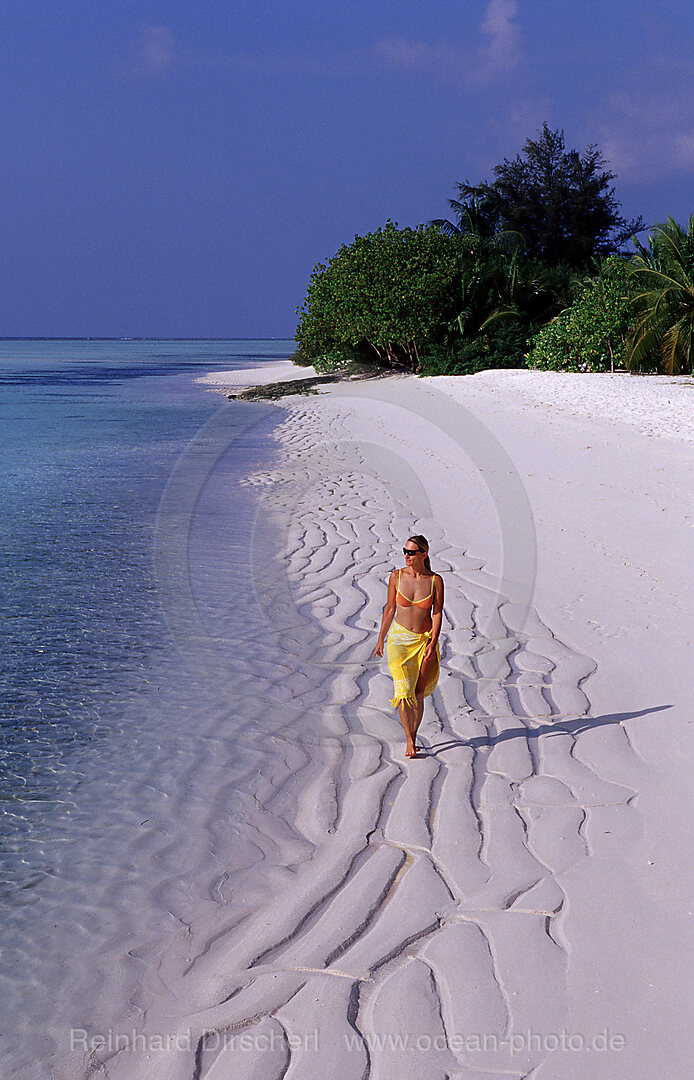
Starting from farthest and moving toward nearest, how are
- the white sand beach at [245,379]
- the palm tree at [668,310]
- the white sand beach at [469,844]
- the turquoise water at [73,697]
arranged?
the white sand beach at [245,379]
the palm tree at [668,310]
the turquoise water at [73,697]
the white sand beach at [469,844]

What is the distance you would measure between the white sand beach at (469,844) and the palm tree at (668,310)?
14.2 metres

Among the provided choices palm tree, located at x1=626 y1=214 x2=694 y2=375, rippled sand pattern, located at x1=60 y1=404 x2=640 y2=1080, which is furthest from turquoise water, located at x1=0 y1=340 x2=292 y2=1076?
palm tree, located at x1=626 y1=214 x2=694 y2=375

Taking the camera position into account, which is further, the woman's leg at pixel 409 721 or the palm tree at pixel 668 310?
the palm tree at pixel 668 310

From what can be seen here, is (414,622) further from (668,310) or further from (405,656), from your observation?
(668,310)

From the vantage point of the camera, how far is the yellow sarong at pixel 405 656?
445 centimetres

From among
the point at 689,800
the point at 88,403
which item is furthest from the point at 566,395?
the point at 88,403

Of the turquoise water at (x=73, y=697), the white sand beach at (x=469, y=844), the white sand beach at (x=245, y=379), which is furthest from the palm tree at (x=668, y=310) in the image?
the white sand beach at (x=245, y=379)

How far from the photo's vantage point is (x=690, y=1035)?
106 inches

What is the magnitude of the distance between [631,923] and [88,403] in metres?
33.6

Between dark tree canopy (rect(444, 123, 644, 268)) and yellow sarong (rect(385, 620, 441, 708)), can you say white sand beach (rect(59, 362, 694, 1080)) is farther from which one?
dark tree canopy (rect(444, 123, 644, 268))

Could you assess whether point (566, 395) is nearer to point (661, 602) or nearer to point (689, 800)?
point (661, 602)

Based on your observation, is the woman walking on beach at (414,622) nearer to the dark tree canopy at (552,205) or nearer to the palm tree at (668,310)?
the palm tree at (668,310)

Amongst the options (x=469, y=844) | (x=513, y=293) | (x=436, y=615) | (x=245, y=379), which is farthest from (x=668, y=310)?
(x=245, y=379)

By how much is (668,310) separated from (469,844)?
68.3ft
